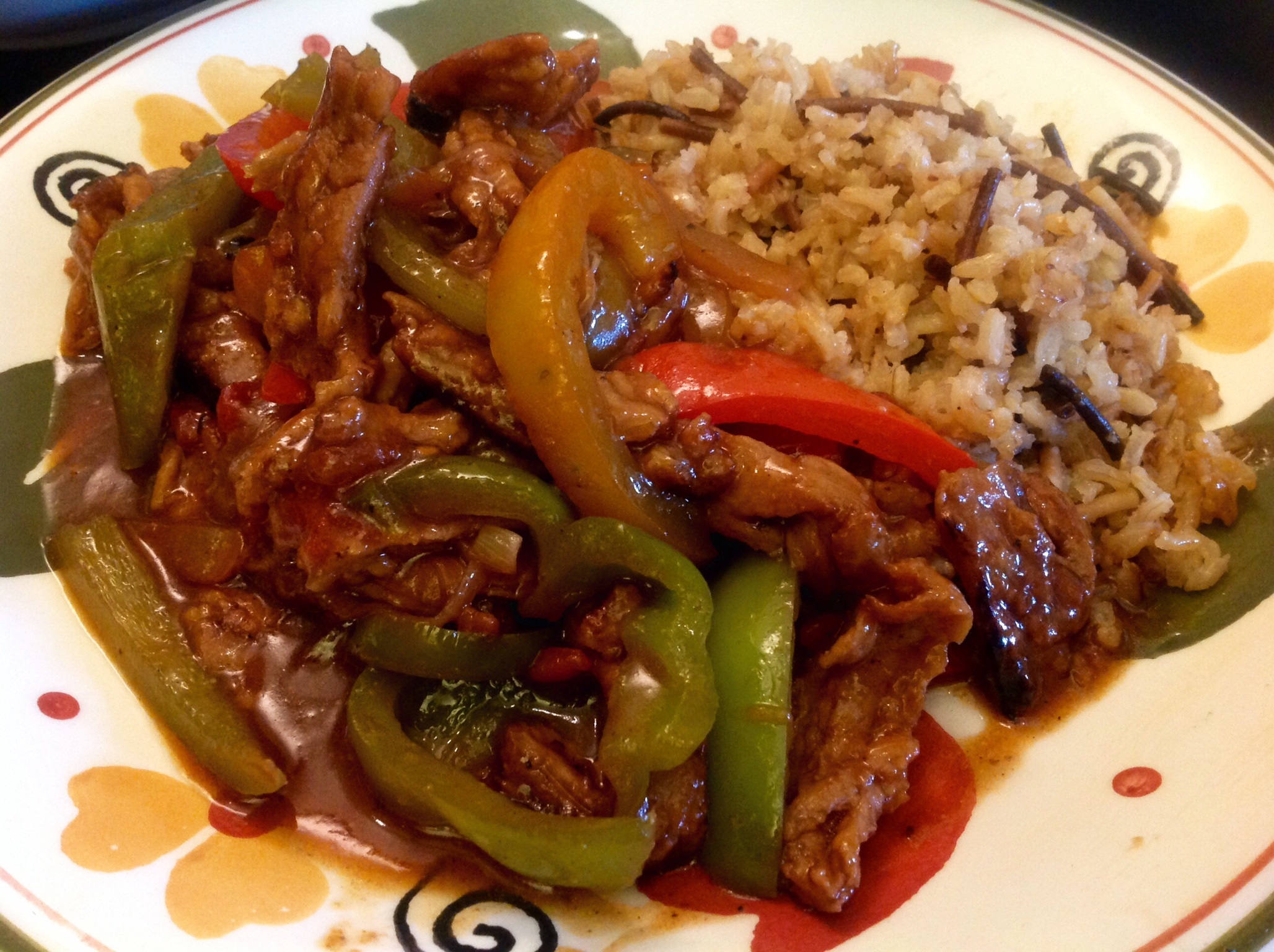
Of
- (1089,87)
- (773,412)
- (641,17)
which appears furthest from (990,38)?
(773,412)

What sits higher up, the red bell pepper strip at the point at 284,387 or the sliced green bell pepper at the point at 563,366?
the sliced green bell pepper at the point at 563,366

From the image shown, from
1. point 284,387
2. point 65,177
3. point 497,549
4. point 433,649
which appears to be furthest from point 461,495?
point 65,177

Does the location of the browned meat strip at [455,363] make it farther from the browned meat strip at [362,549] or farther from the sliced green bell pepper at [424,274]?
the browned meat strip at [362,549]

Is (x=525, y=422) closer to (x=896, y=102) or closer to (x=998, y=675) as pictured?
(x=998, y=675)

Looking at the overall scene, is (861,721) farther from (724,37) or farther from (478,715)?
(724,37)

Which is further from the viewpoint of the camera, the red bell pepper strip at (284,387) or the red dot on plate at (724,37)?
the red dot on plate at (724,37)

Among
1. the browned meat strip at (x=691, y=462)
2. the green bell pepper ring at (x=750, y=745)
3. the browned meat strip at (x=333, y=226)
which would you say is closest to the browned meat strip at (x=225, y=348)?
the browned meat strip at (x=333, y=226)

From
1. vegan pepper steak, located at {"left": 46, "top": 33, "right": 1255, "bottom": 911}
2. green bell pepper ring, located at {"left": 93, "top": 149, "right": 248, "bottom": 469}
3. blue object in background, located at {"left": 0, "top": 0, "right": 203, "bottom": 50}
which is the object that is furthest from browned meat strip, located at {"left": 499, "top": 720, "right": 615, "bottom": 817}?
blue object in background, located at {"left": 0, "top": 0, "right": 203, "bottom": 50}
